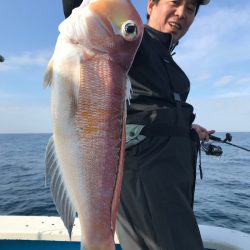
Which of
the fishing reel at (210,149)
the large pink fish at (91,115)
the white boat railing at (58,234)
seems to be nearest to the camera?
the large pink fish at (91,115)

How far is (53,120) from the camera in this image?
163 cm

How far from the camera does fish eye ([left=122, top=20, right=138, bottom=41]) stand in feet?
5.39

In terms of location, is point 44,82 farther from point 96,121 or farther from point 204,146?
point 204,146

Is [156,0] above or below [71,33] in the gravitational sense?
above

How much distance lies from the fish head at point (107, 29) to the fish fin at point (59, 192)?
483mm

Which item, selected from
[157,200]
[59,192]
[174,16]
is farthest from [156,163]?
[174,16]

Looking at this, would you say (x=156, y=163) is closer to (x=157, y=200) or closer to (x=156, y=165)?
(x=156, y=165)

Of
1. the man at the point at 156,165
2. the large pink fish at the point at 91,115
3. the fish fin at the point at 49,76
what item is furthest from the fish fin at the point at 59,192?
the man at the point at 156,165

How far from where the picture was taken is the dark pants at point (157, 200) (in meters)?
2.34

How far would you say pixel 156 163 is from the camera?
2373 mm

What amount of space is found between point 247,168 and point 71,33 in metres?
28.9

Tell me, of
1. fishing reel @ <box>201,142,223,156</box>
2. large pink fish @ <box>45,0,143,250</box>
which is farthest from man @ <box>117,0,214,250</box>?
fishing reel @ <box>201,142,223,156</box>

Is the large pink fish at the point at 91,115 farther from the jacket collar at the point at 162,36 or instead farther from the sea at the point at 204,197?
the sea at the point at 204,197

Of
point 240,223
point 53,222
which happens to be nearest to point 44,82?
point 53,222
